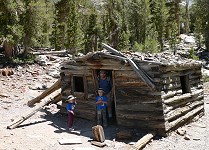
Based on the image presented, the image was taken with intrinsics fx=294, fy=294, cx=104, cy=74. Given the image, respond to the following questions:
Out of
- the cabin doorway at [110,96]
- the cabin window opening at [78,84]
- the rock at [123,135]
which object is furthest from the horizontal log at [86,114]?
the rock at [123,135]

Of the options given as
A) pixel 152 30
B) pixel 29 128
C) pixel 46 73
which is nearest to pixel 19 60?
pixel 46 73

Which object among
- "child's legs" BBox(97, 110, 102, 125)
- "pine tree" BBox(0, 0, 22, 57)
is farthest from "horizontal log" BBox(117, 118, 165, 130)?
"pine tree" BBox(0, 0, 22, 57)

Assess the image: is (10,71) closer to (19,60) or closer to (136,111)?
(19,60)

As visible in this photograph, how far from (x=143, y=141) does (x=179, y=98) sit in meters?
3.26

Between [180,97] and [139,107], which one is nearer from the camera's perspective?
[139,107]

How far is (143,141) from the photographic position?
10.4 m

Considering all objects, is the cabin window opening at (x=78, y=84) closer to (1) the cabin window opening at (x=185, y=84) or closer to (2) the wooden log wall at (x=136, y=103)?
(2) the wooden log wall at (x=136, y=103)

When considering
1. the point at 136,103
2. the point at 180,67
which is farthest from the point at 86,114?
the point at 180,67

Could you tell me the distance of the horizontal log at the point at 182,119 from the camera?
38.0 ft

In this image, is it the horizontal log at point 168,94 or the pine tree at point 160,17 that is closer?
the horizontal log at point 168,94

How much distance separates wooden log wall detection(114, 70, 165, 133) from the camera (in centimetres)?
1138

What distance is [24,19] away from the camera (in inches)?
952

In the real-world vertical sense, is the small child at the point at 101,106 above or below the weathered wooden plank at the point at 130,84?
below

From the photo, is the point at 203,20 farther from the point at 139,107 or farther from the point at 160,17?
the point at 139,107
